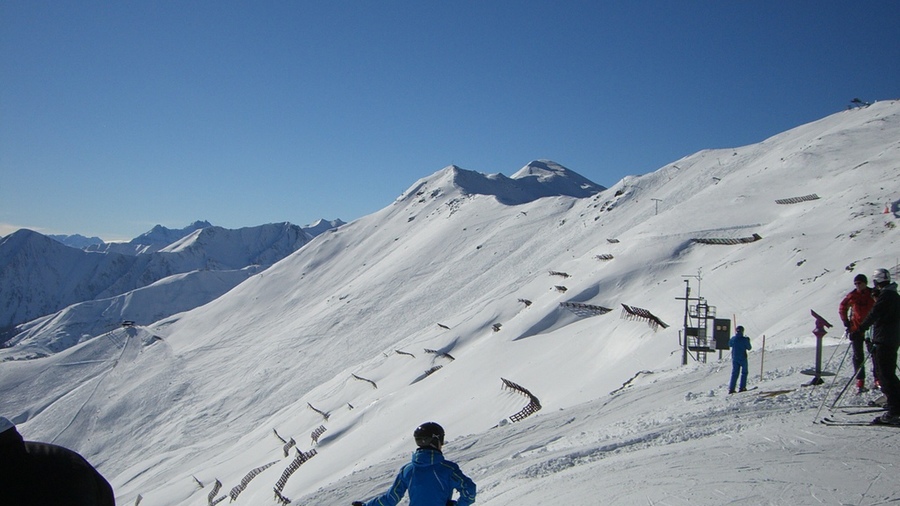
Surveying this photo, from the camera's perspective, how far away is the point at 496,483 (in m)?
9.45

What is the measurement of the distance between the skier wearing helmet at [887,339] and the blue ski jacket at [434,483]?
644cm

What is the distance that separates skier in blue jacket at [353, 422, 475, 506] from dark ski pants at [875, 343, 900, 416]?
21.5 ft

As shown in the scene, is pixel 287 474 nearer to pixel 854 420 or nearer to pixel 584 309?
pixel 584 309

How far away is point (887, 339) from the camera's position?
7.77 metres

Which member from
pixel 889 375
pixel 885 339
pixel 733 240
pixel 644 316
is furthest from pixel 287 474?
pixel 733 240

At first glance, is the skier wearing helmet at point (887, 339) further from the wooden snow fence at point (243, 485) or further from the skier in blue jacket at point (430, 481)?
the wooden snow fence at point (243, 485)

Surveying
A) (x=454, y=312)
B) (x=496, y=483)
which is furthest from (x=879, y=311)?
(x=454, y=312)

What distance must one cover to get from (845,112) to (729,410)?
8764cm

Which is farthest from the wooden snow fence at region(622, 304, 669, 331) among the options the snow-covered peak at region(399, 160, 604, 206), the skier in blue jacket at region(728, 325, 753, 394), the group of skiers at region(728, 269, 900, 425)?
the snow-covered peak at region(399, 160, 604, 206)

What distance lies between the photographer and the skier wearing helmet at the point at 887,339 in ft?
24.8

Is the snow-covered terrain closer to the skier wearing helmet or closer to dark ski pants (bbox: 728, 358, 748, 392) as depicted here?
dark ski pants (bbox: 728, 358, 748, 392)

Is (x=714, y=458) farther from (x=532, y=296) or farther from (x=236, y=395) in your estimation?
(x=236, y=395)

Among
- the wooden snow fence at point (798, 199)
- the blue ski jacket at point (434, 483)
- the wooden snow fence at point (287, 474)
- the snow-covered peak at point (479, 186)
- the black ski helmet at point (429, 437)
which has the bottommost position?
Result: the wooden snow fence at point (287, 474)

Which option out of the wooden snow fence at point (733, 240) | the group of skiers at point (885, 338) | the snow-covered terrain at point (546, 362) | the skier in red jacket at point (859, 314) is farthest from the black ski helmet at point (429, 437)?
the wooden snow fence at point (733, 240)
